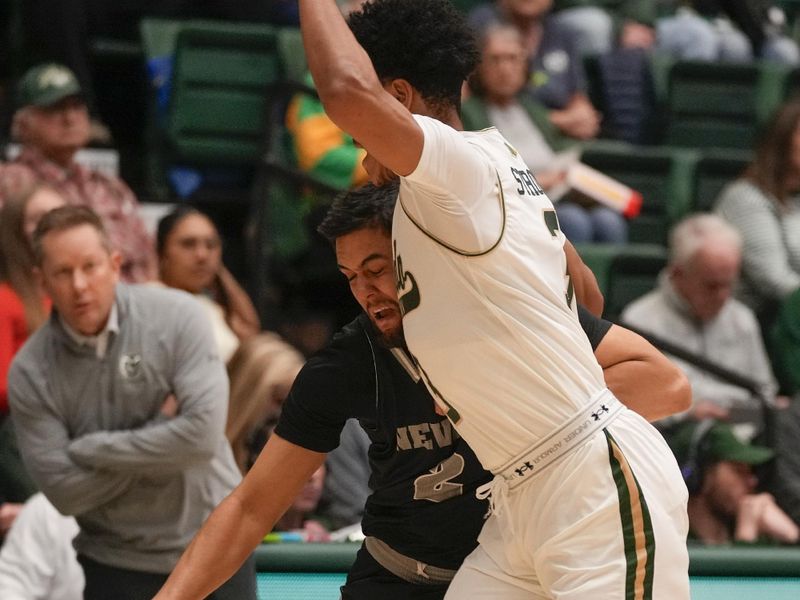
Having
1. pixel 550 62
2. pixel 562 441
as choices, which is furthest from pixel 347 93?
pixel 550 62

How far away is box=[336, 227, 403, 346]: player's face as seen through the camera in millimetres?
2678

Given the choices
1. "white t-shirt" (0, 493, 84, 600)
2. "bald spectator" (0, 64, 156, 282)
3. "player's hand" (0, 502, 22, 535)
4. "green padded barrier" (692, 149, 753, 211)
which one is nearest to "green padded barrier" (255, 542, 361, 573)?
"white t-shirt" (0, 493, 84, 600)

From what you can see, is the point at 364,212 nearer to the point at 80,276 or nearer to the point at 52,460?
the point at 80,276

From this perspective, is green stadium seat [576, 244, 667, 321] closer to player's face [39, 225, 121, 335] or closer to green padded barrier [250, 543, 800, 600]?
green padded barrier [250, 543, 800, 600]

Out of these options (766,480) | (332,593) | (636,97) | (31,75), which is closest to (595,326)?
(332,593)

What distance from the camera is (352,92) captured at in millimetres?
2213

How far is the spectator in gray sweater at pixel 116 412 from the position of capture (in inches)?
152

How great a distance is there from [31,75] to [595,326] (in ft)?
13.3

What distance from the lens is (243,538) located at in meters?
2.87

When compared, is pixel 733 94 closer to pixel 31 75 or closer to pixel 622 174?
pixel 622 174

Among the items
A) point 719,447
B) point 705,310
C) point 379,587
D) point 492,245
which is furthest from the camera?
point 705,310

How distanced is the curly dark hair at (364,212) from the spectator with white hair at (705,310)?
11.3 feet

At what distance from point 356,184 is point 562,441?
3.81 m

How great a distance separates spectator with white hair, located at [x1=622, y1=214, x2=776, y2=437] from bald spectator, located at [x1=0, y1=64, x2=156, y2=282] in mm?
2060
